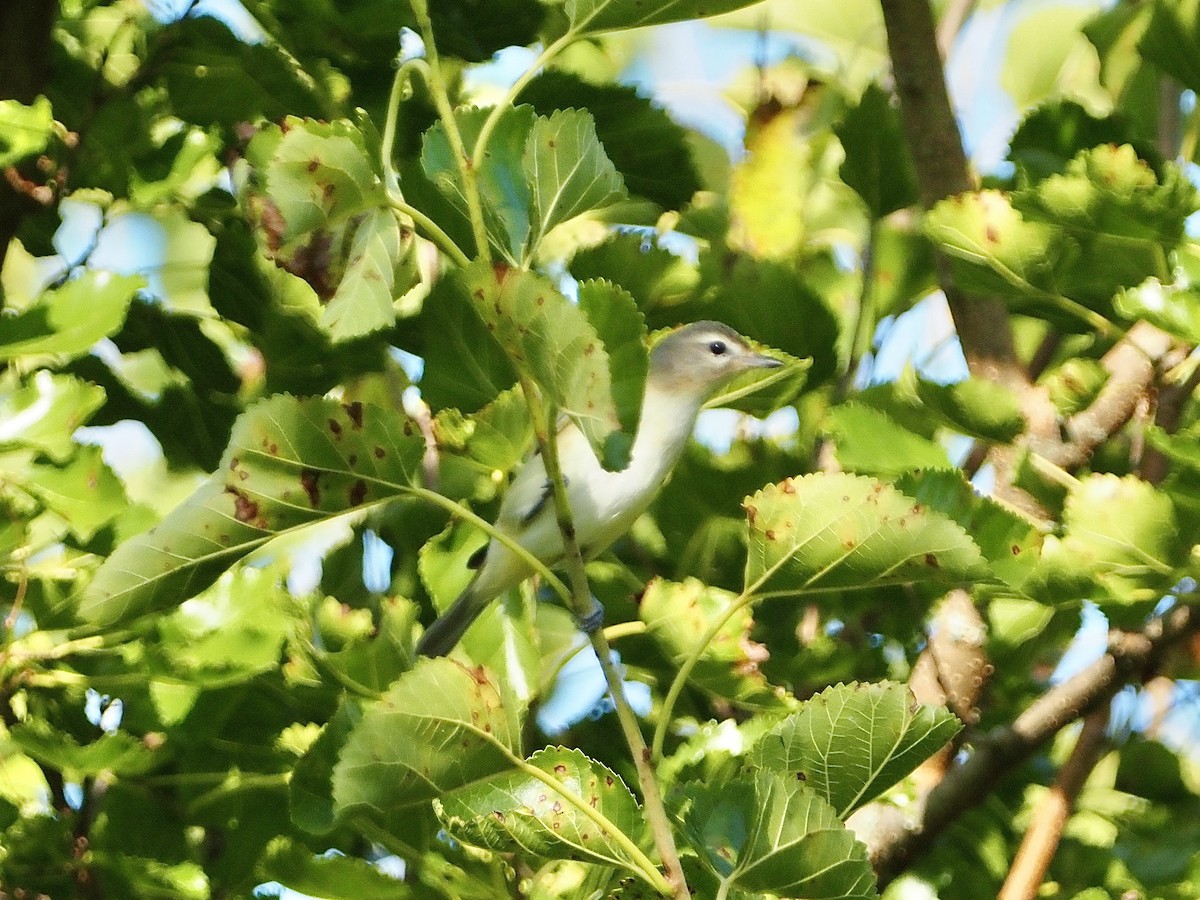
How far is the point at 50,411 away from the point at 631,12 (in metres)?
0.90

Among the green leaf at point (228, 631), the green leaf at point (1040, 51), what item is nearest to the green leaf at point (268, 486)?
the green leaf at point (228, 631)

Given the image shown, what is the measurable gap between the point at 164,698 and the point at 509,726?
2.61 ft

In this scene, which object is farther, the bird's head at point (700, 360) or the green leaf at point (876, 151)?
the bird's head at point (700, 360)

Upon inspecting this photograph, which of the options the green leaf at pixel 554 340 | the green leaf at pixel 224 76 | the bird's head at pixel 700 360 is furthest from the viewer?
the bird's head at pixel 700 360

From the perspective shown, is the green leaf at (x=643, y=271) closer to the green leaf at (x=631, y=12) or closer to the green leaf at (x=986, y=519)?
the green leaf at (x=986, y=519)

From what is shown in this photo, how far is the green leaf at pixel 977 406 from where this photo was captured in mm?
1815

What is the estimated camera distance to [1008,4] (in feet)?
11.3

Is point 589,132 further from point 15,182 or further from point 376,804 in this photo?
point 15,182

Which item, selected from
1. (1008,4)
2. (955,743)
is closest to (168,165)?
(955,743)

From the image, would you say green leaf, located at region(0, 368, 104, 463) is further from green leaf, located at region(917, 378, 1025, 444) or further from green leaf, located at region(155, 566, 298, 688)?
green leaf, located at region(917, 378, 1025, 444)

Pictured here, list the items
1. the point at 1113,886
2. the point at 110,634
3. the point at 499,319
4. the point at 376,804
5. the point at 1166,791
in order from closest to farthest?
the point at 499,319 → the point at 376,804 → the point at 110,634 → the point at 1113,886 → the point at 1166,791

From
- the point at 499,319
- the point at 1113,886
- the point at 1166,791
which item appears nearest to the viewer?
the point at 499,319

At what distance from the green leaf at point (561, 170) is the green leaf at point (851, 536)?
301 millimetres

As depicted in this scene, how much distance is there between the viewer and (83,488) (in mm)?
1866
